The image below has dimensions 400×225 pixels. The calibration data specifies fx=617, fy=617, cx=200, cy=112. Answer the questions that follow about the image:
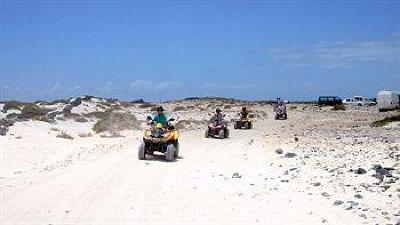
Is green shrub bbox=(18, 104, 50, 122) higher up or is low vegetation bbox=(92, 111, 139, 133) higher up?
green shrub bbox=(18, 104, 50, 122)

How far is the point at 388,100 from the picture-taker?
61.9 meters

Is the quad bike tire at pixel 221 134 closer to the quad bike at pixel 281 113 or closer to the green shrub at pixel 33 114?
the green shrub at pixel 33 114

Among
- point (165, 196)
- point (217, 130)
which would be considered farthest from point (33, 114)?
point (165, 196)

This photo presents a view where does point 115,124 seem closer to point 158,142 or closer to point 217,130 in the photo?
point 217,130

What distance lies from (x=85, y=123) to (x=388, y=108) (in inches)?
1344

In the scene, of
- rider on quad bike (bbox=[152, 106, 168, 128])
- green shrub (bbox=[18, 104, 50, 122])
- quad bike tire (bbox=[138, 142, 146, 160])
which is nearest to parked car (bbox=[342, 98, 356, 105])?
green shrub (bbox=[18, 104, 50, 122])

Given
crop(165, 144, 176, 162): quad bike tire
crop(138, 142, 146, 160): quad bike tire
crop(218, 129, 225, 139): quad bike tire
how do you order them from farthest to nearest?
1. crop(218, 129, 225, 139): quad bike tire
2. crop(138, 142, 146, 160): quad bike tire
3. crop(165, 144, 176, 162): quad bike tire

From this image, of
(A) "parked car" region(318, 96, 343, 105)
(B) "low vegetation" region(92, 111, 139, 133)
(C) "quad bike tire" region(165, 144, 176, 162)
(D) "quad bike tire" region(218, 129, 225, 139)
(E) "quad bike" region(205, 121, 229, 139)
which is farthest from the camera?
(A) "parked car" region(318, 96, 343, 105)

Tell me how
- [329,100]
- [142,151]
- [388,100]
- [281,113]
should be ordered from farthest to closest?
[329,100] < [388,100] < [281,113] < [142,151]

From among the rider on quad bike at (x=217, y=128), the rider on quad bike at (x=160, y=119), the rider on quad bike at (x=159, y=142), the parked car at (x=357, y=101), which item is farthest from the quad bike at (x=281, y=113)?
the parked car at (x=357, y=101)

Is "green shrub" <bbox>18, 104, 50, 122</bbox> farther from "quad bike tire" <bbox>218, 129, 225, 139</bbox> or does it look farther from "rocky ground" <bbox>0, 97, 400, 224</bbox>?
"rocky ground" <bbox>0, 97, 400, 224</bbox>

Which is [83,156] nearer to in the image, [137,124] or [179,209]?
[179,209]

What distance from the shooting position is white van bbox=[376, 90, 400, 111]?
202 feet

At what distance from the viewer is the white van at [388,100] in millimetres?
61594
